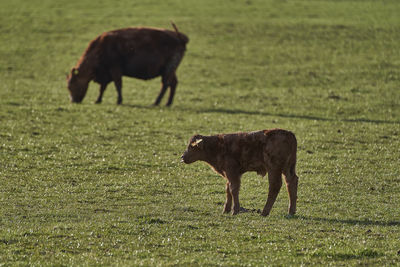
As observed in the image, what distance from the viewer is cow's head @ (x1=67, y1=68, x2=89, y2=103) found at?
1152 inches

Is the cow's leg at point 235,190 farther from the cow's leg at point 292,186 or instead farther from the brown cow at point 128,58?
the brown cow at point 128,58

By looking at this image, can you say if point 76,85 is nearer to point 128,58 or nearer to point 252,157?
point 128,58

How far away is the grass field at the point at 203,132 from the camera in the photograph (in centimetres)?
1177

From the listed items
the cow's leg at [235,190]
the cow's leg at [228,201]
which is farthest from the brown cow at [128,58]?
the cow's leg at [235,190]

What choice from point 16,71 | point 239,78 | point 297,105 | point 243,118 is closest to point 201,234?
point 243,118

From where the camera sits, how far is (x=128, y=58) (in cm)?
2870

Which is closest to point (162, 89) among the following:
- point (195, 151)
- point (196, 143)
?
point (195, 151)

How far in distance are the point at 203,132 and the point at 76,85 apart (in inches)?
301

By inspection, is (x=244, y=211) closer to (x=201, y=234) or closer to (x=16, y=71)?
(x=201, y=234)

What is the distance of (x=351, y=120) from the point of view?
26.8 metres

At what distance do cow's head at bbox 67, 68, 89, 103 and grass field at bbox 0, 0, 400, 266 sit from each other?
0.90 metres

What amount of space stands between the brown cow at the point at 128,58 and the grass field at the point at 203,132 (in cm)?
122

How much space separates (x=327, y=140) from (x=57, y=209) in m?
10.9

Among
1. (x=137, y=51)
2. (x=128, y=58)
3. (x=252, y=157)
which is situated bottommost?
(x=128, y=58)
